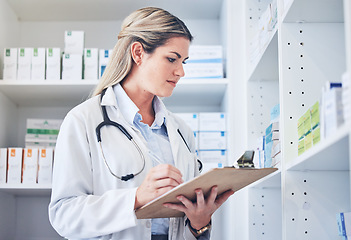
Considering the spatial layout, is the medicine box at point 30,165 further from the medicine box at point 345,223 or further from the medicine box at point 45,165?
the medicine box at point 345,223

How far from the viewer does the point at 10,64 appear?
2.98m

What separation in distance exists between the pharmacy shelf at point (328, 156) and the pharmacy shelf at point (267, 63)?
57 centimetres

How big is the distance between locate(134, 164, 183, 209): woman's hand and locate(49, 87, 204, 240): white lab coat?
68 mm

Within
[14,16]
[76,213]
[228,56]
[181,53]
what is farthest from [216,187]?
[14,16]

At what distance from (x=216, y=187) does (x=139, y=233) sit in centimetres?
36

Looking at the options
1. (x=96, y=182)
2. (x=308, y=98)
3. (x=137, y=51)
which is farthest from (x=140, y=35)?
(x=308, y=98)

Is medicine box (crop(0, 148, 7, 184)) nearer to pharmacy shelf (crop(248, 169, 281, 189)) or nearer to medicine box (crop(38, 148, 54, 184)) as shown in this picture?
medicine box (crop(38, 148, 54, 184))

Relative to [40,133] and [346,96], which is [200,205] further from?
[40,133]

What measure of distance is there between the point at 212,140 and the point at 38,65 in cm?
102

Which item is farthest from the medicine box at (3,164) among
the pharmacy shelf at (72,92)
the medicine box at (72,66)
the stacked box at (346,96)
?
the stacked box at (346,96)

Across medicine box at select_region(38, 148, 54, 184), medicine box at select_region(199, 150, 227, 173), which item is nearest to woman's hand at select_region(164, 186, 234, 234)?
medicine box at select_region(199, 150, 227, 173)

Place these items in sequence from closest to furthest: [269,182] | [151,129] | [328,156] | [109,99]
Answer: [328,156] < [109,99] < [151,129] < [269,182]

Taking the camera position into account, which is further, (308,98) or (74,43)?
(74,43)

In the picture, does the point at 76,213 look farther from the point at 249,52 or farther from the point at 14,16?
the point at 14,16
